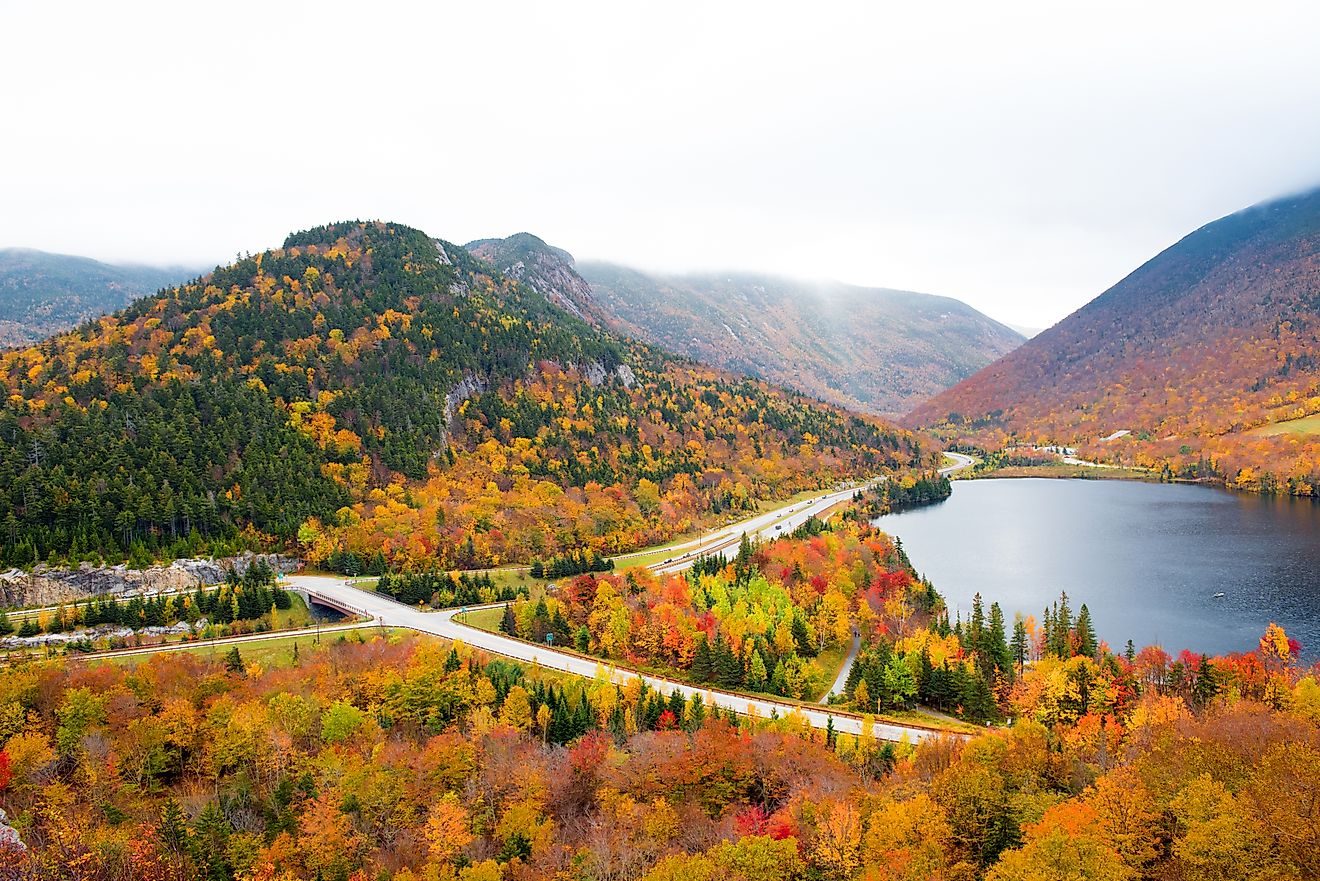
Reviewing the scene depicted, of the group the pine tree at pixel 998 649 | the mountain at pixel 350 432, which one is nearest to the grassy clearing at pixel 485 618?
the mountain at pixel 350 432

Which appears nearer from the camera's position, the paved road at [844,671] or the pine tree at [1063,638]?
the paved road at [844,671]

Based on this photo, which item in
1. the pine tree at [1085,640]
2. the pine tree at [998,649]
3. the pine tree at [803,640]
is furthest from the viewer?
the pine tree at [803,640]

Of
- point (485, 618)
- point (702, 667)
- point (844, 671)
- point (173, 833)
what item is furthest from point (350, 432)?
point (844, 671)

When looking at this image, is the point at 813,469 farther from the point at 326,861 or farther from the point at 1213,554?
the point at 326,861

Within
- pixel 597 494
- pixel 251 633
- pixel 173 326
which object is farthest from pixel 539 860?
pixel 173 326

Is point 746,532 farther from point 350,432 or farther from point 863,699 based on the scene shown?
point 350,432

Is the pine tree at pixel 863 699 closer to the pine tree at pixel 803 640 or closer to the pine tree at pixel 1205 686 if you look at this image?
the pine tree at pixel 803 640

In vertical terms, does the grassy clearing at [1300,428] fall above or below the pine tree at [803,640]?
above

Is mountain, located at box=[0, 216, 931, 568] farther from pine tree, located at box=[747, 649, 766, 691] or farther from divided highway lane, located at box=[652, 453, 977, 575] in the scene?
pine tree, located at box=[747, 649, 766, 691]
